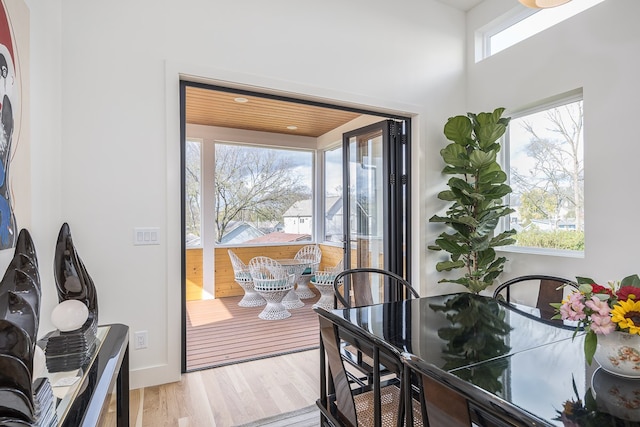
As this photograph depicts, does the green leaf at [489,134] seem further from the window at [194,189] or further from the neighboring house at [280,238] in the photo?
the window at [194,189]

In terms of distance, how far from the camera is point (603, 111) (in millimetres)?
2695

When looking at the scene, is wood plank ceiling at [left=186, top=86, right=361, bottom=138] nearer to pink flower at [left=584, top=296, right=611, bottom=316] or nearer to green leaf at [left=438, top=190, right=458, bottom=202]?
green leaf at [left=438, top=190, right=458, bottom=202]

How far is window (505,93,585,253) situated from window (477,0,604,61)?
0.72m

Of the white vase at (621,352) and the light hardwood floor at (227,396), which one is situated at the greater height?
the white vase at (621,352)

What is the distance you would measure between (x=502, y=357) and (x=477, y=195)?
6.99 feet

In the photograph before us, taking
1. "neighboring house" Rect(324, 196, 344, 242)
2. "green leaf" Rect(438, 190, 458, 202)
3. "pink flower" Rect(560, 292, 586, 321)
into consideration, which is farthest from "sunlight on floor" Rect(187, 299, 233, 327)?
"pink flower" Rect(560, 292, 586, 321)

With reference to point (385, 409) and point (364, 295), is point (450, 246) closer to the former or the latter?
point (364, 295)

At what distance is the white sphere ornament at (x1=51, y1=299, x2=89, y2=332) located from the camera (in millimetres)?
1430

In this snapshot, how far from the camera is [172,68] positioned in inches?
99.3

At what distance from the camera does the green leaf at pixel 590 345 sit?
40.7 inches

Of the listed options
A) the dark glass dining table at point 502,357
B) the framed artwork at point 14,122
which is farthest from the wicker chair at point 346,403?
the framed artwork at point 14,122

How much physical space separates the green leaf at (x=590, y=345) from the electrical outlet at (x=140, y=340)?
2515 millimetres

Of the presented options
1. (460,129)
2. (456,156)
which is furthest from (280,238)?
(460,129)

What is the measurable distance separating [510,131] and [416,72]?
1.14m
